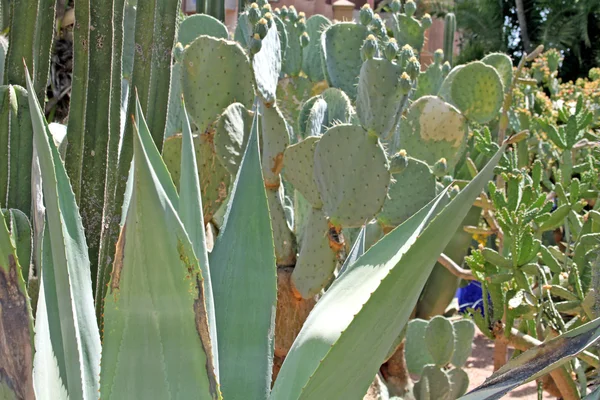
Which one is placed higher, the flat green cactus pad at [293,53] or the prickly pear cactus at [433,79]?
the flat green cactus pad at [293,53]

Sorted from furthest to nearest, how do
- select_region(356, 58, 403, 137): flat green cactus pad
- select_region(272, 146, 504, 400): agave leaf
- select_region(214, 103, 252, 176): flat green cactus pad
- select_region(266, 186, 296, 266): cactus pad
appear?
select_region(266, 186, 296, 266): cactus pad < select_region(214, 103, 252, 176): flat green cactus pad < select_region(356, 58, 403, 137): flat green cactus pad < select_region(272, 146, 504, 400): agave leaf

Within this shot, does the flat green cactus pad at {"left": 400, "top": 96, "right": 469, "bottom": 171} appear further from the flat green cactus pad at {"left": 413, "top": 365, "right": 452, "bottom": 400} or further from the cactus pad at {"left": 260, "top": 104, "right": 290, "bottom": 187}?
the flat green cactus pad at {"left": 413, "top": 365, "right": 452, "bottom": 400}

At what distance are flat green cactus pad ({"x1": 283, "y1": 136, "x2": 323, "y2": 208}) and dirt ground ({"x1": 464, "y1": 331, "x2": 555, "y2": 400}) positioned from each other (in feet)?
6.55

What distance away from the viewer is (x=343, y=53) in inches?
114

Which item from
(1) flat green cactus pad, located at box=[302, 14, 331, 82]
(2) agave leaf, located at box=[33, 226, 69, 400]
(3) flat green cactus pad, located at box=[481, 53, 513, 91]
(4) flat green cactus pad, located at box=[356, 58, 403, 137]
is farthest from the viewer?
(3) flat green cactus pad, located at box=[481, 53, 513, 91]

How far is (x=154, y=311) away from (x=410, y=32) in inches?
109

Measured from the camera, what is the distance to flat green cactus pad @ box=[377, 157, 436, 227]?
2551mm

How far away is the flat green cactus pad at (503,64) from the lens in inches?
151

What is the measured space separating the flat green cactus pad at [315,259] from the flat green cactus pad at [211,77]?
0.54 metres

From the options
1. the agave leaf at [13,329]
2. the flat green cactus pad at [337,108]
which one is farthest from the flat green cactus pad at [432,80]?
the agave leaf at [13,329]

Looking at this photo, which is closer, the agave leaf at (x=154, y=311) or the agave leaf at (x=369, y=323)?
the agave leaf at (x=154, y=311)

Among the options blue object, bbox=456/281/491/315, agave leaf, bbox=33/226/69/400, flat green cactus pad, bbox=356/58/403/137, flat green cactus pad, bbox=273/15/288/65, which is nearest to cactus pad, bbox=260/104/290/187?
flat green cactus pad, bbox=356/58/403/137

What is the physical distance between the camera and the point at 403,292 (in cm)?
100

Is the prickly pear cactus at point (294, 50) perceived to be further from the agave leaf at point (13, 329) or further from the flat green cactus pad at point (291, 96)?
the agave leaf at point (13, 329)
